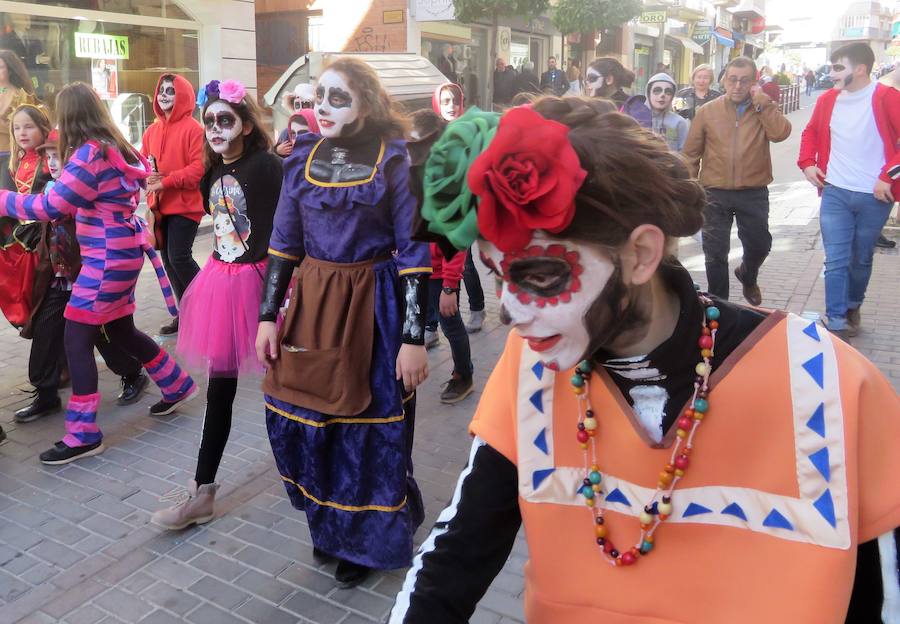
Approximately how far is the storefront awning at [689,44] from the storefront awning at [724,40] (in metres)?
2.26

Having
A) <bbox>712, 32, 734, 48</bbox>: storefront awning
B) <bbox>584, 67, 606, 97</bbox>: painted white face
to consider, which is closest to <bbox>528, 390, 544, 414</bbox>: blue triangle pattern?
<bbox>584, 67, 606, 97</bbox>: painted white face

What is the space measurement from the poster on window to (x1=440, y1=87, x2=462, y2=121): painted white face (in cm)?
707

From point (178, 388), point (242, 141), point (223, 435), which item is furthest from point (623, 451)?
point (178, 388)

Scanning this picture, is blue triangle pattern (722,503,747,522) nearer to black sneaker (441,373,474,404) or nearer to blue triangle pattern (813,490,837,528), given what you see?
blue triangle pattern (813,490,837,528)

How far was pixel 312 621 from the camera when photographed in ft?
9.80

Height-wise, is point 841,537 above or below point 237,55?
below

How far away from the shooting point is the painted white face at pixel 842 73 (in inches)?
224

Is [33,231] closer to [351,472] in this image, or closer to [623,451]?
[351,472]

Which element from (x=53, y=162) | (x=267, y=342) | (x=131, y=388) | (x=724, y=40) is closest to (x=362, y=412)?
(x=267, y=342)

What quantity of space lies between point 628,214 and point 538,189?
20 centimetres

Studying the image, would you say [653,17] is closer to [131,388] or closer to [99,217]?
[131,388]

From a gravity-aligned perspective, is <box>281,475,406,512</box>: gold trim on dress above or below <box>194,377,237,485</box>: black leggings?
below

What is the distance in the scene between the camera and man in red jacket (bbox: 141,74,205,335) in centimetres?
587

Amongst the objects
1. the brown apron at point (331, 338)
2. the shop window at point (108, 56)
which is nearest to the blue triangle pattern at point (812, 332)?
the brown apron at point (331, 338)
